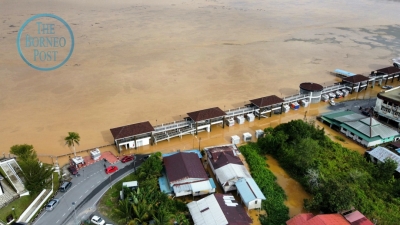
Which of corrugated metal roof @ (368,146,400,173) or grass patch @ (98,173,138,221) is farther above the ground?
grass patch @ (98,173,138,221)

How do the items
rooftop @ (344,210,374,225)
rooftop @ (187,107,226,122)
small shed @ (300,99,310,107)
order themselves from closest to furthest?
rooftop @ (344,210,374,225) → rooftop @ (187,107,226,122) → small shed @ (300,99,310,107)

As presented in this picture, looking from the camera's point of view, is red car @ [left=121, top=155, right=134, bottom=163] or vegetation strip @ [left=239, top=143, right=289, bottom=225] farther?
red car @ [left=121, top=155, right=134, bottom=163]

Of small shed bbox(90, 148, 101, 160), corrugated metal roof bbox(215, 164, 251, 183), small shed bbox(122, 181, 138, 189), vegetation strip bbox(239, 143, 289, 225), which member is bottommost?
vegetation strip bbox(239, 143, 289, 225)

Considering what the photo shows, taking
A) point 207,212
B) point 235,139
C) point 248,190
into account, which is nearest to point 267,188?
point 248,190

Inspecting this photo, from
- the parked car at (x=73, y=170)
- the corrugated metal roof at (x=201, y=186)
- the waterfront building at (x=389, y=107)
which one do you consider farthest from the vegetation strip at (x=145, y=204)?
the waterfront building at (x=389, y=107)

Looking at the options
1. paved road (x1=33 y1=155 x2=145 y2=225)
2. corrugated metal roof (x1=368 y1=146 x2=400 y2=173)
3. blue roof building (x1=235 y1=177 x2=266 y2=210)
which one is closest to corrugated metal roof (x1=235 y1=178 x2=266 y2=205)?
blue roof building (x1=235 y1=177 x2=266 y2=210)

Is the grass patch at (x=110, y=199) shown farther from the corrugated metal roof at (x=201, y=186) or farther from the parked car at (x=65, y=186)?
the corrugated metal roof at (x=201, y=186)

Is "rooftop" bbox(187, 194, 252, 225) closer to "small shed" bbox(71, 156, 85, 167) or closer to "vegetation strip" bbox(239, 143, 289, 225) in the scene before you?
"vegetation strip" bbox(239, 143, 289, 225)
